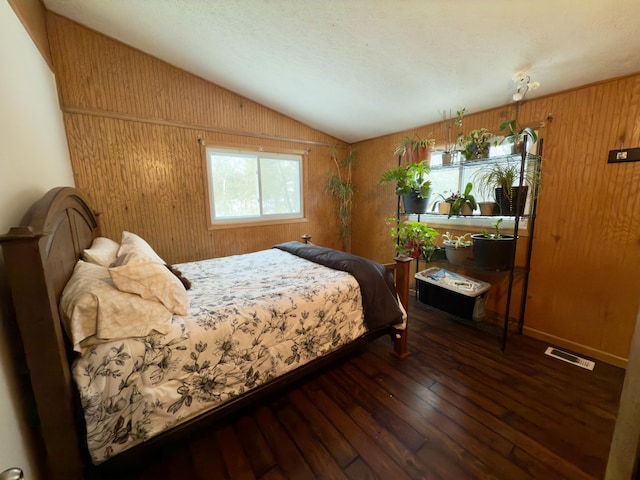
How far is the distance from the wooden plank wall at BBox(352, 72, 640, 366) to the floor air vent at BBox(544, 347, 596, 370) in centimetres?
12

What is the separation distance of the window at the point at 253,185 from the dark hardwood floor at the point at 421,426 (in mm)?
2284

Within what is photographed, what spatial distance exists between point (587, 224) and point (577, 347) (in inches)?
41.2

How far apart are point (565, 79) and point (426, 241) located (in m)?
1.65

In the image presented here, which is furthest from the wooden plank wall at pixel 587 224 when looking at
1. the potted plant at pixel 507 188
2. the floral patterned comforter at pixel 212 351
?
the floral patterned comforter at pixel 212 351

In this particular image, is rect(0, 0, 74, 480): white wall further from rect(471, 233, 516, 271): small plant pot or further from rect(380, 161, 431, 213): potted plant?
rect(471, 233, 516, 271): small plant pot

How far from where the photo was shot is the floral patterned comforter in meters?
1.05

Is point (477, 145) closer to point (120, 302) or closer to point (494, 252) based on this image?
point (494, 252)

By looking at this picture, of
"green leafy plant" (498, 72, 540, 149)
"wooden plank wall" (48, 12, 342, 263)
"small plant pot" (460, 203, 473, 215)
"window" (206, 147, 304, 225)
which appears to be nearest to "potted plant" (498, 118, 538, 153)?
"green leafy plant" (498, 72, 540, 149)

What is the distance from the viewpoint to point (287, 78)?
8.61 ft

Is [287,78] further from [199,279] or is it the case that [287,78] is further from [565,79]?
[565,79]

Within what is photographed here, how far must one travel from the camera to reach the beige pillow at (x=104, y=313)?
1.03 metres

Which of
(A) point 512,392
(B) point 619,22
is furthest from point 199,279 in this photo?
(B) point 619,22

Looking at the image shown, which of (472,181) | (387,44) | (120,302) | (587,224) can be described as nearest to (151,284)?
(120,302)

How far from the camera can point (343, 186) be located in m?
4.03
